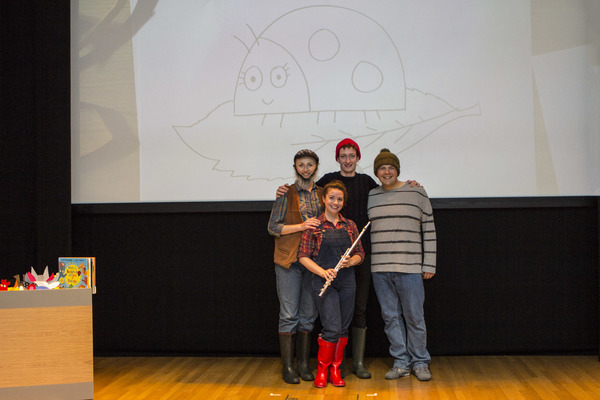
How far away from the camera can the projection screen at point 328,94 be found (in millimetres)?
3883

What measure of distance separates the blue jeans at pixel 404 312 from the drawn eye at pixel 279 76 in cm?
148

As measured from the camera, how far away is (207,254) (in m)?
4.10

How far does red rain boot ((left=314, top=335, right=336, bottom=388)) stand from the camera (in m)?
3.26

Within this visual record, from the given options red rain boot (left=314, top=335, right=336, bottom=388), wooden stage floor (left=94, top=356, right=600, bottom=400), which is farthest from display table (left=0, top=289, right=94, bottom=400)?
red rain boot (left=314, top=335, right=336, bottom=388)

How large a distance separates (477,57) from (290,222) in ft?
5.69

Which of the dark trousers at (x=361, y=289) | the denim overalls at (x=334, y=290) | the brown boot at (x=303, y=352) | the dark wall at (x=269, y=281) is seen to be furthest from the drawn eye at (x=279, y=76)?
the brown boot at (x=303, y=352)

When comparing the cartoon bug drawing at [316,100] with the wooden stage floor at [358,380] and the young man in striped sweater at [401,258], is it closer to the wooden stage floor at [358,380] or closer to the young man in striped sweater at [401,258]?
the young man in striped sweater at [401,258]

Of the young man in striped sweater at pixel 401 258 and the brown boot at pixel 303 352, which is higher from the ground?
the young man in striped sweater at pixel 401 258

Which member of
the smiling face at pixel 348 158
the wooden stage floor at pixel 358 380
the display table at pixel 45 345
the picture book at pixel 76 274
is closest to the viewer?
the display table at pixel 45 345

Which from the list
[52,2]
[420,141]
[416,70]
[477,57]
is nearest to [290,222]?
[420,141]

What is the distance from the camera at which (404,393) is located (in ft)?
10.3

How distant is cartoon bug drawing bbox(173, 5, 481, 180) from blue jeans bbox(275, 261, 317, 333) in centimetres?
84

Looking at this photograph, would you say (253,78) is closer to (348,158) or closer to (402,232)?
(348,158)

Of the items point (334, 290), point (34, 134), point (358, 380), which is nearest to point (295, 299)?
point (334, 290)
